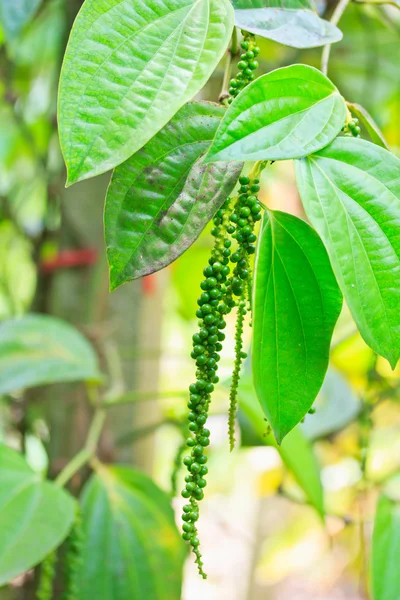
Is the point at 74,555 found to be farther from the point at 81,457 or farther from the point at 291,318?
the point at 291,318

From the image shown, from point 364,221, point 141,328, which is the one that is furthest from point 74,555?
point 364,221

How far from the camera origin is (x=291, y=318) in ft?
1.11

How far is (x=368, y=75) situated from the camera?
0.99 metres

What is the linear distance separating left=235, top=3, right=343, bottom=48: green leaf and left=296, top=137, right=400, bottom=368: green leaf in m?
0.07

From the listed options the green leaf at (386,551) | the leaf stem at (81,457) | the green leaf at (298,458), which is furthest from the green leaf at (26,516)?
the green leaf at (386,551)

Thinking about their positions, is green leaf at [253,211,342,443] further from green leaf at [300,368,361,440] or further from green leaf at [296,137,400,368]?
green leaf at [300,368,361,440]

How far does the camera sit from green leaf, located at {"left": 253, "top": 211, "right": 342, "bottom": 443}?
13.0 inches

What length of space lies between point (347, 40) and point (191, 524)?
36.0 inches

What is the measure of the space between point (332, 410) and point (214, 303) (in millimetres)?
535

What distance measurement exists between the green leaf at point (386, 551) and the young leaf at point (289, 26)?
0.48 meters

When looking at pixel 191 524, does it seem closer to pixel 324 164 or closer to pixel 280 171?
pixel 324 164

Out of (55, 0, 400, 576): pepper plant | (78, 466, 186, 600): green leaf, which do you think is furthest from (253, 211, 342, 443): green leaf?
(78, 466, 186, 600): green leaf

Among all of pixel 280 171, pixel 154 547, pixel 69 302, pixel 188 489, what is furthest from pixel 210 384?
pixel 280 171

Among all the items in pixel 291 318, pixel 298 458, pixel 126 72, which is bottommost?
pixel 298 458
